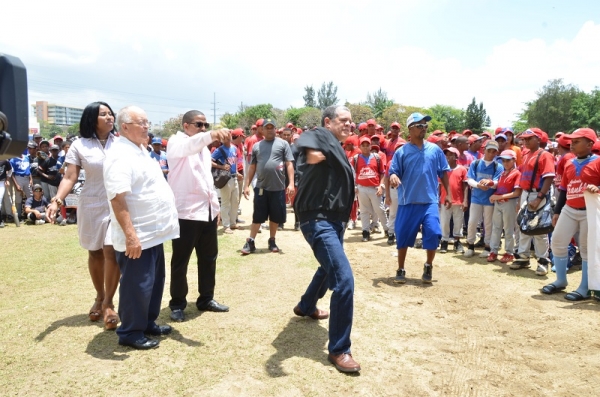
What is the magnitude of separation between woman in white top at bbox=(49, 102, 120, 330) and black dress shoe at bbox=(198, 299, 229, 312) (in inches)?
36.6

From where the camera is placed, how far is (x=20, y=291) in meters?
5.71

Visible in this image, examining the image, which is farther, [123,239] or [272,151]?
[272,151]

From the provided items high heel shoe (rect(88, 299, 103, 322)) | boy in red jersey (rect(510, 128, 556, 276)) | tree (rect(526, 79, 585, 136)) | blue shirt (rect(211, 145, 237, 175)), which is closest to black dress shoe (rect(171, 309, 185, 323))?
high heel shoe (rect(88, 299, 103, 322))

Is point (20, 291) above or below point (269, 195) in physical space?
below

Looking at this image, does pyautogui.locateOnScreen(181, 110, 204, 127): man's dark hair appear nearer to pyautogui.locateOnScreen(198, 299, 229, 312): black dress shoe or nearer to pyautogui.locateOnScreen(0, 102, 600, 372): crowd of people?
pyautogui.locateOnScreen(0, 102, 600, 372): crowd of people

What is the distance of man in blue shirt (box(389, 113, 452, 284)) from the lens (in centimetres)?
612

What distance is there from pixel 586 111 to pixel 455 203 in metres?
60.4

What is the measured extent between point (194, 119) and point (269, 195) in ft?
11.4

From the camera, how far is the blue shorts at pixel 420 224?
20.1 feet

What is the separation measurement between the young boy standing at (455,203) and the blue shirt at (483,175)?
29cm

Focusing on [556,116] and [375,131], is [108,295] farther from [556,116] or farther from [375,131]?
[556,116]

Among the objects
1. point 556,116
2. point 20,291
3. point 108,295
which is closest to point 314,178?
point 108,295

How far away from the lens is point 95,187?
4.46 meters

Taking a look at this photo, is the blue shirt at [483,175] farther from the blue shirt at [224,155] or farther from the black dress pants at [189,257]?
the black dress pants at [189,257]
